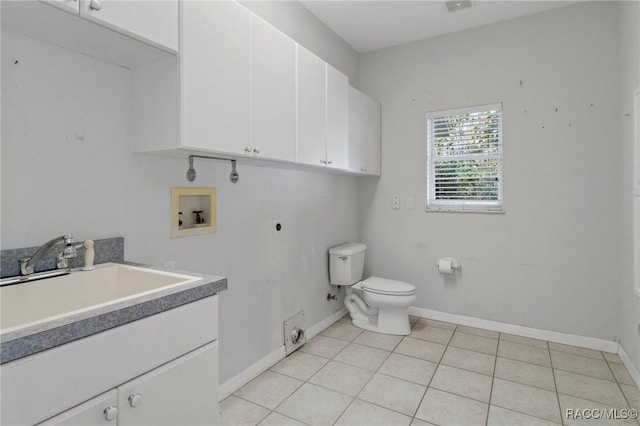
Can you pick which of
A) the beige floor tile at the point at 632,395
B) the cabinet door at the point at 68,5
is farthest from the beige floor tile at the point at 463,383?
the cabinet door at the point at 68,5

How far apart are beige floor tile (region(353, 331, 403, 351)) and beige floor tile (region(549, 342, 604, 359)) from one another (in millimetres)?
1218

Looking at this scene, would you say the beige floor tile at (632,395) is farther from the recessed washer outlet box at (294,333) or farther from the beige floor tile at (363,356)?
the recessed washer outlet box at (294,333)

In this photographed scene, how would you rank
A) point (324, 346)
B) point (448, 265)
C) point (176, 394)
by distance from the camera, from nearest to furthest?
1. point (176, 394)
2. point (324, 346)
3. point (448, 265)

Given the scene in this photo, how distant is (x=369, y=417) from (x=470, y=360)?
3.53 ft

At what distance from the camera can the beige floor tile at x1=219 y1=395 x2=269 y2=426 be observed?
1860 mm

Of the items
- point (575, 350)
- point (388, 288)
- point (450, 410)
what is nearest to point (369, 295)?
point (388, 288)

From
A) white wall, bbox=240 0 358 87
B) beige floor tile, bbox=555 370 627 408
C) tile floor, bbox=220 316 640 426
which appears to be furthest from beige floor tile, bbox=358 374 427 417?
white wall, bbox=240 0 358 87

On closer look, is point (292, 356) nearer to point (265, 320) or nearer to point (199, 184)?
point (265, 320)

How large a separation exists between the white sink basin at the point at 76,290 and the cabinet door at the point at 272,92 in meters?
0.81

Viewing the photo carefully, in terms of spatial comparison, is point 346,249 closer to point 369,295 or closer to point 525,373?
point 369,295

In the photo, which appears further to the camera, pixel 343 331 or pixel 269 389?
pixel 343 331

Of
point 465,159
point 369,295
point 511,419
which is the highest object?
point 465,159

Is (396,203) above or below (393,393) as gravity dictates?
above

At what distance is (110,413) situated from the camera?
0.96 m
